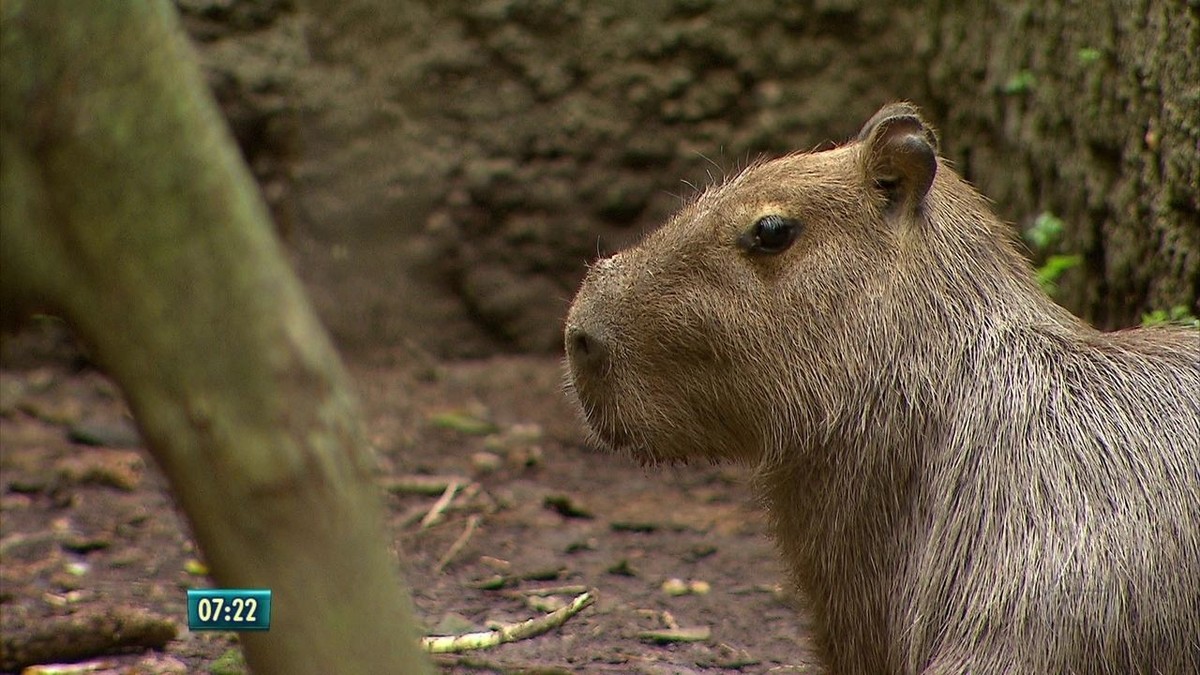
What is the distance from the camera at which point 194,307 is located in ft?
6.59

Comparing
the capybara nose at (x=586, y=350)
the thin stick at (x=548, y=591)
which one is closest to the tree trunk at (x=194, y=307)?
the capybara nose at (x=586, y=350)

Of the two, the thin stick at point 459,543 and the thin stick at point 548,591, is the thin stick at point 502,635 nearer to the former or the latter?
the thin stick at point 548,591

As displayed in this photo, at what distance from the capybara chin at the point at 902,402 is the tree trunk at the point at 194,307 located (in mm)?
1326

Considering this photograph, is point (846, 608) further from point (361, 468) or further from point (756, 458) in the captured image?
point (361, 468)

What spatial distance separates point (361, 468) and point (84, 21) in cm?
77

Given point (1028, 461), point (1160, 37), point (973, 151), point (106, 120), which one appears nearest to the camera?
point (106, 120)

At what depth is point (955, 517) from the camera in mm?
2996

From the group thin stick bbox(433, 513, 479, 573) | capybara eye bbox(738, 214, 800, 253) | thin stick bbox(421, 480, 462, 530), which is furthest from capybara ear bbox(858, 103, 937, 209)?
thin stick bbox(421, 480, 462, 530)

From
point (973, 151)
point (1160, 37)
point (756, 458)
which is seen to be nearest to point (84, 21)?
point (756, 458)

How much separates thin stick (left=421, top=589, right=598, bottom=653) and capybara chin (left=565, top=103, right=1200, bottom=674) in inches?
29.4

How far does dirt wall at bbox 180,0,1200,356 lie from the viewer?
20.5 feet

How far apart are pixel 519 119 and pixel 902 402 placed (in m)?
3.64

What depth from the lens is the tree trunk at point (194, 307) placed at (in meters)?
2.01
